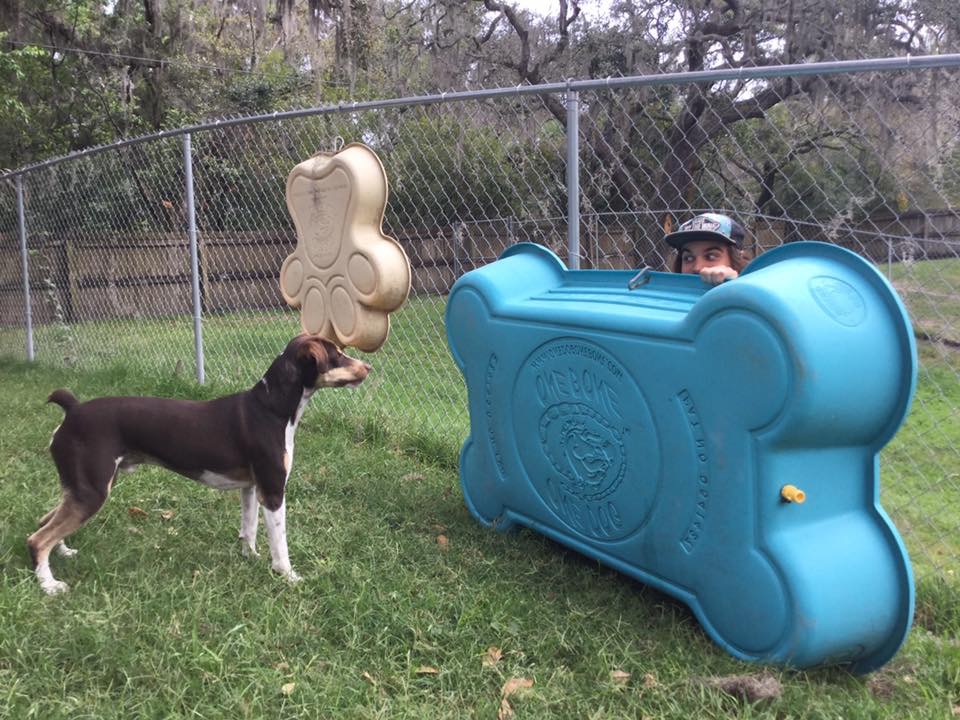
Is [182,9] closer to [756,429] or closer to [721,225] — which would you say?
[721,225]

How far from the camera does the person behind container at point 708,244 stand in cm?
374

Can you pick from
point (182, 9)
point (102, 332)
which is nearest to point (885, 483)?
point (102, 332)

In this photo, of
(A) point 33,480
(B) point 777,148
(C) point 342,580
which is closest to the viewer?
(C) point 342,580

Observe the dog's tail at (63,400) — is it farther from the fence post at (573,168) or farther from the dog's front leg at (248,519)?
the fence post at (573,168)

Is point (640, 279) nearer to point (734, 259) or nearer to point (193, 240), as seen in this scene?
point (734, 259)

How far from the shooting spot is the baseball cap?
3723 mm

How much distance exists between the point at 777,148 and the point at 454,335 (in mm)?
10531

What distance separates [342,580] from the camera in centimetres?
342

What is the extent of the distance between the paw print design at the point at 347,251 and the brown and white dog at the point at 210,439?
85cm

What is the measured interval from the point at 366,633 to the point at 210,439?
1.12 metres

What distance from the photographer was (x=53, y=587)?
3.28 m

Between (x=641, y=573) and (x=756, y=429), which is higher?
(x=756, y=429)

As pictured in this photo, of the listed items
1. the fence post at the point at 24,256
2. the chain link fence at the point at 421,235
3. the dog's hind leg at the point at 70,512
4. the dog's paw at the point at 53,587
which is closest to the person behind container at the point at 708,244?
the chain link fence at the point at 421,235

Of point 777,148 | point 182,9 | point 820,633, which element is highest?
point 182,9
